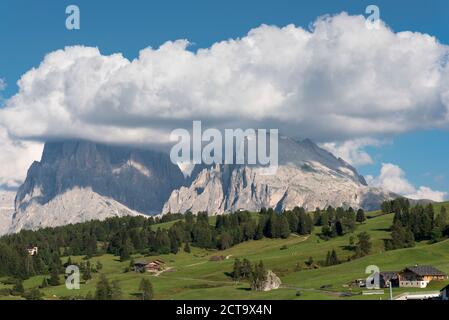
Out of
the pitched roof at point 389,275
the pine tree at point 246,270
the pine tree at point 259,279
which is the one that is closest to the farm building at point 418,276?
the pitched roof at point 389,275

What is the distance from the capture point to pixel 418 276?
152m

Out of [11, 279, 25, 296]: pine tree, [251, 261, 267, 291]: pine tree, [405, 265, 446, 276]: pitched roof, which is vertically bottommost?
[11, 279, 25, 296]: pine tree

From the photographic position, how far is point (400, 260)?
191 m

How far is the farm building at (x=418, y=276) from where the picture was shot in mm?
150462

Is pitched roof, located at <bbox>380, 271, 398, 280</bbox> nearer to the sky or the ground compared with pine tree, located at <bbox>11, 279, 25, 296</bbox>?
nearer to the sky

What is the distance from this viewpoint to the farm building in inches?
5924

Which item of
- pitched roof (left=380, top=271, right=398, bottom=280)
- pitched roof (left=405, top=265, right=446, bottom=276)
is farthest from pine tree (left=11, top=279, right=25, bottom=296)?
pitched roof (left=405, top=265, right=446, bottom=276)

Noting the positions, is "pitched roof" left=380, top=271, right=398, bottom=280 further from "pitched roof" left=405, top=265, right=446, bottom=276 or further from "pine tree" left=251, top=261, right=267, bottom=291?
"pine tree" left=251, top=261, right=267, bottom=291

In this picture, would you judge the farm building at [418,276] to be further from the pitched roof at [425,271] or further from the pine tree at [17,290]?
the pine tree at [17,290]

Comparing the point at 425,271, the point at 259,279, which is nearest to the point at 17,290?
the point at 259,279
